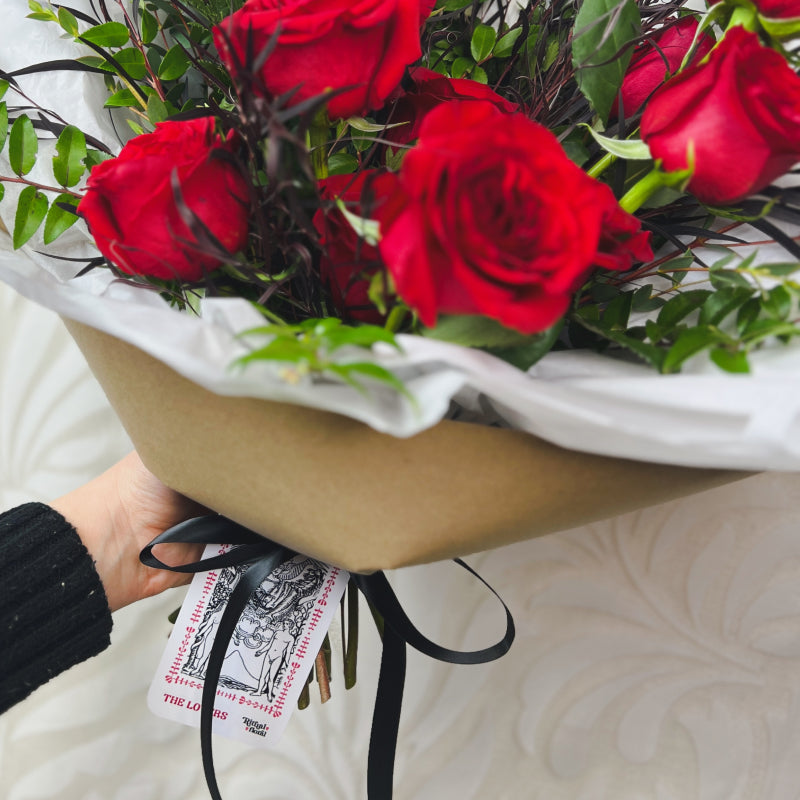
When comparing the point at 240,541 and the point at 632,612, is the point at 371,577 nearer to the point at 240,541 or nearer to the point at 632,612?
the point at 240,541

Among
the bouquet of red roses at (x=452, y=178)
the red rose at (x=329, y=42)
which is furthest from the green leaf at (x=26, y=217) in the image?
the red rose at (x=329, y=42)

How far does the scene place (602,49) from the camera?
0.32m

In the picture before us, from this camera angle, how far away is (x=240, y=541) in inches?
17.9

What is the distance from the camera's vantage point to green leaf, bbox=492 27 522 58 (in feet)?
1.23

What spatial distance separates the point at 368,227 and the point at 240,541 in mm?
266

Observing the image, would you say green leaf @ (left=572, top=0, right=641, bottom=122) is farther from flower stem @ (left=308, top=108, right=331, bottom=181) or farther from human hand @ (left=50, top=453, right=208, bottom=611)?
human hand @ (left=50, top=453, right=208, bottom=611)

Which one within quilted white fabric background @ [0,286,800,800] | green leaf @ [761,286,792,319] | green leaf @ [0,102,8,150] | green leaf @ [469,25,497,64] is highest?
green leaf @ [0,102,8,150]

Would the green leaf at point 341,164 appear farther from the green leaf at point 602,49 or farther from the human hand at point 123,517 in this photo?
the human hand at point 123,517

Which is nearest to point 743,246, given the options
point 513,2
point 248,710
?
point 513,2

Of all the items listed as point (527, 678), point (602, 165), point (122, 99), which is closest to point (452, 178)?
point (602, 165)

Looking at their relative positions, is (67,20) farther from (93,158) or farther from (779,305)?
(779,305)

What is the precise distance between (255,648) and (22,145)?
0.97 feet

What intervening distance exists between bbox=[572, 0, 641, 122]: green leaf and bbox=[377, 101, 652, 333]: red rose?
0.32 ft

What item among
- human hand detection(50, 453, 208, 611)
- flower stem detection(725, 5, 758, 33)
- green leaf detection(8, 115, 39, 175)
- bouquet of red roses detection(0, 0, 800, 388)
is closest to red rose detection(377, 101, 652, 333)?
bouquet of red roses detection(0, 0, 800, 388)
